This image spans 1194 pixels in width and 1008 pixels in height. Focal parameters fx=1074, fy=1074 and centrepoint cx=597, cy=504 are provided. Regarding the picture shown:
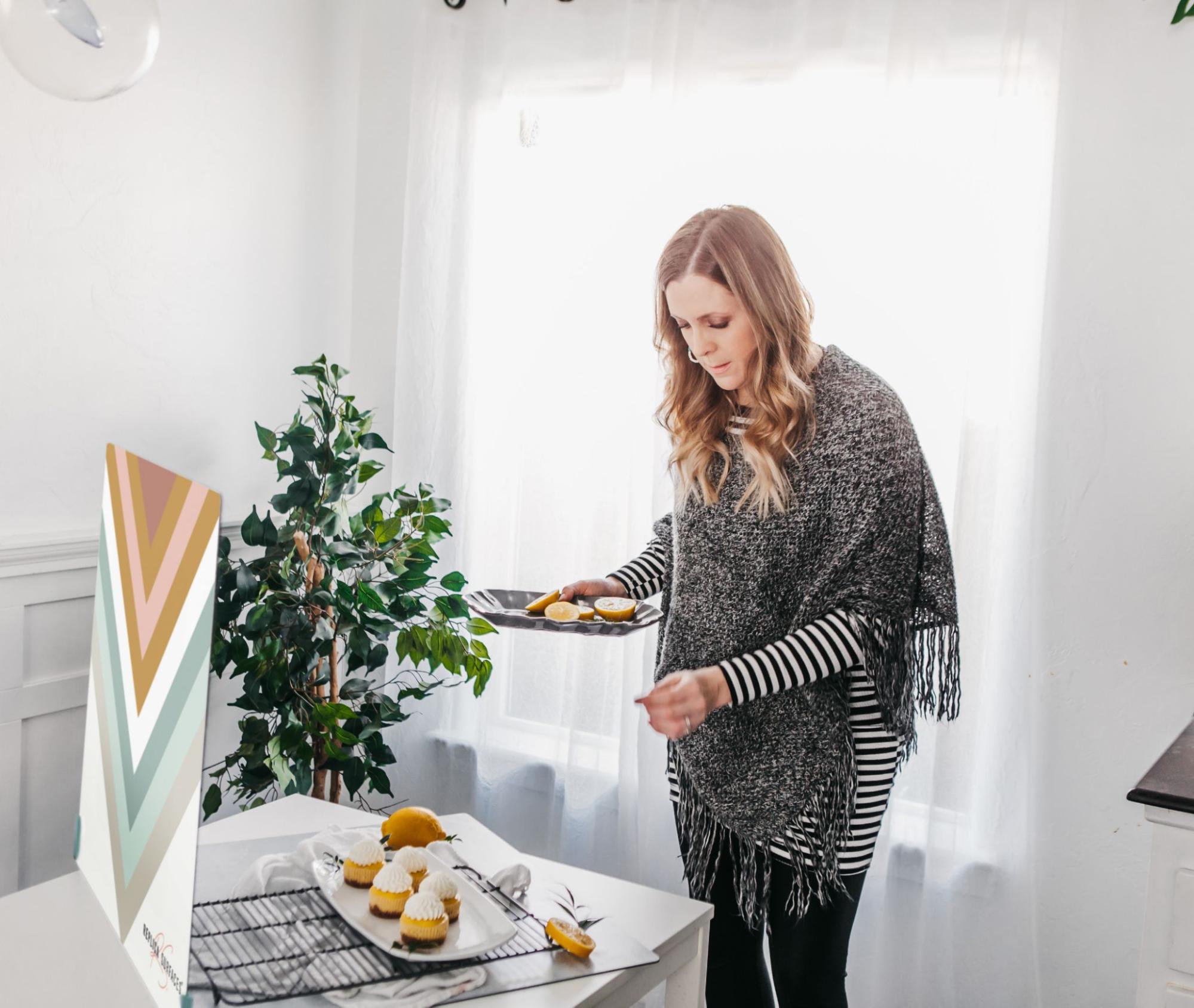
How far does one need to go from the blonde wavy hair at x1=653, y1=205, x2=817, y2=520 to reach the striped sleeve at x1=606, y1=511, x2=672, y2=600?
212mm

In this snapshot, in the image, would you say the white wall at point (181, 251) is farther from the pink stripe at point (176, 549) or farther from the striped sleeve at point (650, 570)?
the pink stripe at point (176, 549)

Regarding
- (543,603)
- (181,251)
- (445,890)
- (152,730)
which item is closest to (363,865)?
(445,890)

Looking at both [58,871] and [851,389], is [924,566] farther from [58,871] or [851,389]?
[58,871]

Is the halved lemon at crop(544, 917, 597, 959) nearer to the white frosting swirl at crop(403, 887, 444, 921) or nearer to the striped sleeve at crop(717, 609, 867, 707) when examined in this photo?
the white frosting swirl at crop(403, 887, 444, 921)

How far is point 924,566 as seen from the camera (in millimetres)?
1561

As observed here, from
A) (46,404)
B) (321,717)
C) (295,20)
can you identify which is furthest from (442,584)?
(295,20)

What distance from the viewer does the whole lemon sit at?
1271 millimetres

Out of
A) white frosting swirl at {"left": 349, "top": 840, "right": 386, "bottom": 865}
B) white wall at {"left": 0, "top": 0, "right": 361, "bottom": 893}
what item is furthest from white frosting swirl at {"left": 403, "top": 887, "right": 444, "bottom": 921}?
white wall at {"left": 0, "top": 0, "right": 361, "bottom": 893}

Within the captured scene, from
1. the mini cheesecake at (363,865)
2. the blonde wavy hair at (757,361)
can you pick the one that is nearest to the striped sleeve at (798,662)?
the blonde wavy hair at (757,361)

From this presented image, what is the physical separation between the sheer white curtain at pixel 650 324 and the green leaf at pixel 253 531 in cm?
57

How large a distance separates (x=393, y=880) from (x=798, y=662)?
647 millimetres

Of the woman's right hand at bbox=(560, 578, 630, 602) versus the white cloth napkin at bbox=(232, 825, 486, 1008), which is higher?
the woman's right hand at bbox=(560, 578, 630, 602)

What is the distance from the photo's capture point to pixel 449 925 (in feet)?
3.50

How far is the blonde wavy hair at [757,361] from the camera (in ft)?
5.11
